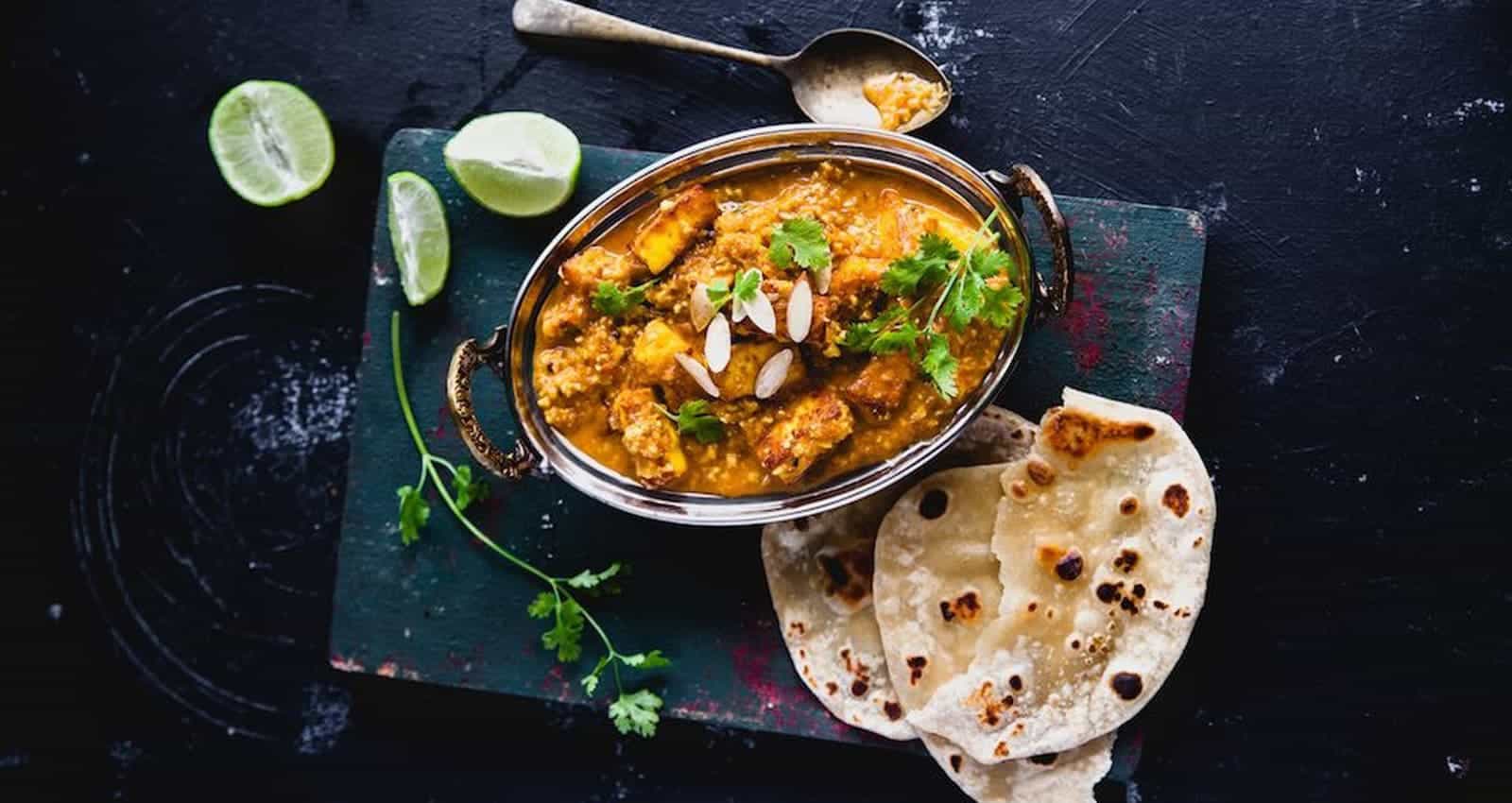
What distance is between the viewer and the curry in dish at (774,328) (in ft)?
10.5

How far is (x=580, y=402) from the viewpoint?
3396 millimetres

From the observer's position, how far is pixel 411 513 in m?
3.81

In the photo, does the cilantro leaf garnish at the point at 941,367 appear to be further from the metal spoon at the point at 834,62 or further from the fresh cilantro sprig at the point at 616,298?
the metal spoon at the point at 834,62

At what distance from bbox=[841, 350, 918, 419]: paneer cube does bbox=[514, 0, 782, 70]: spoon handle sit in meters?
1.05

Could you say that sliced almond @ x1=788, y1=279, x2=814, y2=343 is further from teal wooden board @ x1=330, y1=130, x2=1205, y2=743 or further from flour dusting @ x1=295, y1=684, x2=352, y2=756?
flour dusting @ x1=295, y1=684, x2=352, y2=756

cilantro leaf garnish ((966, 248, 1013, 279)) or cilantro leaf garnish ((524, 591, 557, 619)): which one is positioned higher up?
cilantro leaf garnish ((966, 248, 1013, 279))

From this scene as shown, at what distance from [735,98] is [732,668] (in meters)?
1.61

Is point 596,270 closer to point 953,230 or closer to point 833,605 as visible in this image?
point 953,230

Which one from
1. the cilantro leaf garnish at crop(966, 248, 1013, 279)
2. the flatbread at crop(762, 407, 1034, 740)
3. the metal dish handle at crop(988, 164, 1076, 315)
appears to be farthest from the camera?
the flatbread at crop(762, 407, 1034, 740)

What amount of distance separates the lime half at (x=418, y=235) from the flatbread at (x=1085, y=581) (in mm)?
1644

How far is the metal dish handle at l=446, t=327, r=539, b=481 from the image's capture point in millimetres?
3355

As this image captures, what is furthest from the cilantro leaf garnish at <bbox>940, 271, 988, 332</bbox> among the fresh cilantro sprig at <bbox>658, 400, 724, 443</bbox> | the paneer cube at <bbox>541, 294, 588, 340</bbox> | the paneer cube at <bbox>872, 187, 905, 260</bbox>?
the paneer cube at <bbox>541, 294, 588, 340</bbox>

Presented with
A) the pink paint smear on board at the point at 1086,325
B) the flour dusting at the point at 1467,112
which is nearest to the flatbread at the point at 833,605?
the pink paint smear on board at the point at 1086,325

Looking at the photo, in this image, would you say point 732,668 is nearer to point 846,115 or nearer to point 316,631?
point 316,631
